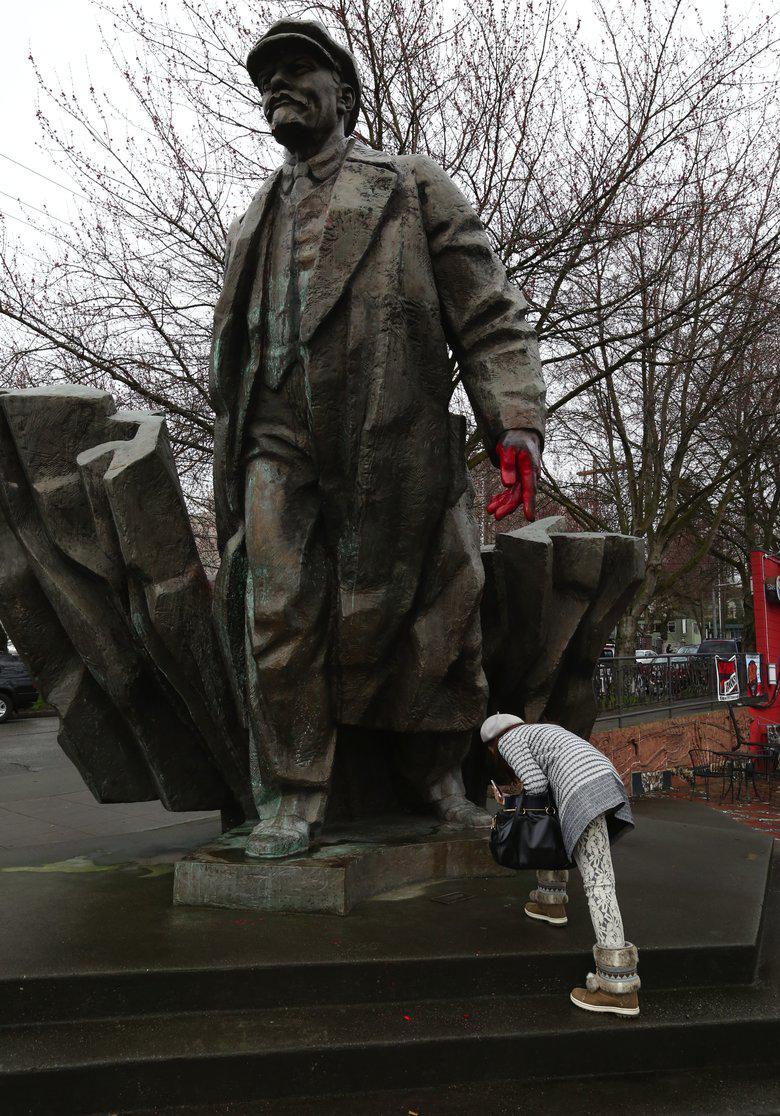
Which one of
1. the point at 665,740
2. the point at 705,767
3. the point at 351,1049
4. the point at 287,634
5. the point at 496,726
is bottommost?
the point at 705,767

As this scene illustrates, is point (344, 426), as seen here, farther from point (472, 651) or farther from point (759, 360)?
point (759, 360)

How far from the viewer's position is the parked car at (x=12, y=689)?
58.0 feet

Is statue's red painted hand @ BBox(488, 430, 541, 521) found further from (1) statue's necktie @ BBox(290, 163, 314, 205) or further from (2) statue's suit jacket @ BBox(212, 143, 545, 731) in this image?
(1) statue's necktie @ BBox(290, 163, 314, 205)

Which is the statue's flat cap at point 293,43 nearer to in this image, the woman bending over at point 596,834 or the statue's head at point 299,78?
the statue's head at point 299,78

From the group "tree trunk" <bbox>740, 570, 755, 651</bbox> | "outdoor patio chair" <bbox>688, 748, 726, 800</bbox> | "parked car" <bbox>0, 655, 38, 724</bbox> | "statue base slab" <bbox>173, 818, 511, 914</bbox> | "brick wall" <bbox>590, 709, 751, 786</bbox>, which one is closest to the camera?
"statue base slab" <bbox>173, 818, 511, 914</bbox>

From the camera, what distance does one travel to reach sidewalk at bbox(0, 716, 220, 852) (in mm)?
6242

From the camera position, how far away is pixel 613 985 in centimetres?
245

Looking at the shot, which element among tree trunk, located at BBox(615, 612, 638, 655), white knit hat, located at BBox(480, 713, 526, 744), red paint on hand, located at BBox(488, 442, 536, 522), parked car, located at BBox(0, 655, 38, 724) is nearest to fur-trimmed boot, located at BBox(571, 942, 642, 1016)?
white knit hat, located at BBox(480, 713, 526, 744)

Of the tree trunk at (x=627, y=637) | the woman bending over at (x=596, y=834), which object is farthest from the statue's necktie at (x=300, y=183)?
the tree trunk at (x=627, y=637)

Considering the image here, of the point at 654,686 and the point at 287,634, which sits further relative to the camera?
the point at 654,686

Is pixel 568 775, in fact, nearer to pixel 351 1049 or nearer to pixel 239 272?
pixel 351 1049

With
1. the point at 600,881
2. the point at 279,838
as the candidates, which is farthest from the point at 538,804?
the point at 279,838

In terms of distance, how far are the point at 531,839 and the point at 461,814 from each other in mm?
1166

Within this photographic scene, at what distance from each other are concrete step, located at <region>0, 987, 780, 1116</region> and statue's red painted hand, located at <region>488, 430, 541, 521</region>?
157 cm
